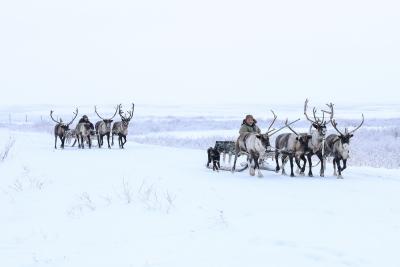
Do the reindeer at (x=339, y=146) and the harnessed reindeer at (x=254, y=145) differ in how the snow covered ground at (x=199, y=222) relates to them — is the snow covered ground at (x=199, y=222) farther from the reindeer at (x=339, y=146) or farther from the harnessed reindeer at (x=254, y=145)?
the reindeer at (x=339, y=146)

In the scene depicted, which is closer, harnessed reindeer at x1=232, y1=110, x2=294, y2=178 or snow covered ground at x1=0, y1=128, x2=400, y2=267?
snow covered ground at x1=0, y1=128, x2=400, y2=267

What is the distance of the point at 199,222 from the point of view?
8.46m

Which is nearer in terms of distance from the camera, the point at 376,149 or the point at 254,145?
the point at 254,145

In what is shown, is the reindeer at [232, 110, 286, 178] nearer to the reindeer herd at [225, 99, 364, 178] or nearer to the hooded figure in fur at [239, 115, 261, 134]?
the reindeer herd at [225, 99, 364, 178]

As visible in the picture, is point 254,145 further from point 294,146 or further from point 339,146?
point 339,146

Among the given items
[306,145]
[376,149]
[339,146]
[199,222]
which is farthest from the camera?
[376,149]

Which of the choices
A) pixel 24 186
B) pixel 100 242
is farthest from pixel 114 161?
pixel 100 242

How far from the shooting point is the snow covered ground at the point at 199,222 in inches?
265

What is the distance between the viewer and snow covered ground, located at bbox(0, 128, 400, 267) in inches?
265

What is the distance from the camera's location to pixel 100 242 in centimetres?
758

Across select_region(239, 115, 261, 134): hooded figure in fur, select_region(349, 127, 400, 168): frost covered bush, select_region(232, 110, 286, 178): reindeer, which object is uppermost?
select_region(239, 115, 261, 134): hooded figure in fur

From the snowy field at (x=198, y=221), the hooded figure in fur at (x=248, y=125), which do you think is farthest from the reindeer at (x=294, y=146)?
the hooded figure in fur at (x=248, y=125)

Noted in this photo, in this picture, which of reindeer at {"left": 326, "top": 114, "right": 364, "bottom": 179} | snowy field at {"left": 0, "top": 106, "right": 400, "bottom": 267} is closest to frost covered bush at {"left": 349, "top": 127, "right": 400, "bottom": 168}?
reindeer at {"left": 326, "top": 114, "right": 364, "bottom": 179}

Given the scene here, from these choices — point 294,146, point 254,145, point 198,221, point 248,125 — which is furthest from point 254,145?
point 198,221
